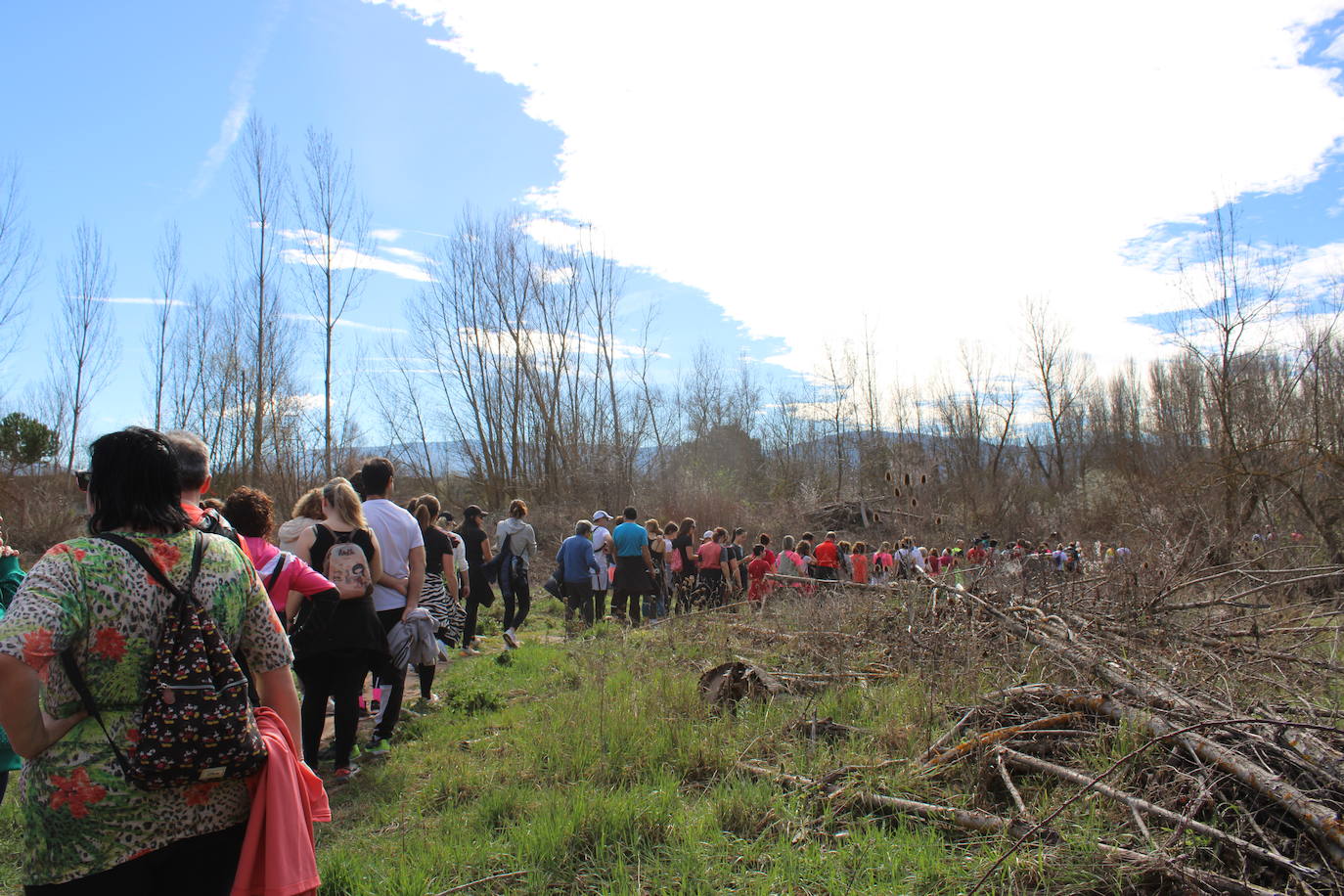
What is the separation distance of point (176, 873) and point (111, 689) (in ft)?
1.77

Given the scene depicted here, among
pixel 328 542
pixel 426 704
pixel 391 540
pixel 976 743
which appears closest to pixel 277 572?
pixel 328 542

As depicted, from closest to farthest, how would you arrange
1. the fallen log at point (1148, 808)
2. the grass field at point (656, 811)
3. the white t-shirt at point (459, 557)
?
the fallen log at point (1148, 808)
the grass field at point (656, 811)
the white t-shirt at point (459, 557)

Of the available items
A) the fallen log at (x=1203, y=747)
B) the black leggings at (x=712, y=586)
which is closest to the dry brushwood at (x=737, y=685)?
the fallen log at (x=1203, y=747)

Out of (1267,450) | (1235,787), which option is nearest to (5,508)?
(1235,787)

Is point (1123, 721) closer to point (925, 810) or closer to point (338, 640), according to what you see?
point (925, 810)

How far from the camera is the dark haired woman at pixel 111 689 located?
1925mm

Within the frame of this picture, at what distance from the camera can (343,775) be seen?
5.01 metres

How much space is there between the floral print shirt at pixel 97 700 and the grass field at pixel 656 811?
1.58 m

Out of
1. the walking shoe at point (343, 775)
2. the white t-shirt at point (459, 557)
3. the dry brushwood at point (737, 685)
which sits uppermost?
the white t-shirt at point (459, 557)

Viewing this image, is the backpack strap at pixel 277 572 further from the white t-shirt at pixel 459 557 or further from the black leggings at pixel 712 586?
the black leggings at pixel 712 586

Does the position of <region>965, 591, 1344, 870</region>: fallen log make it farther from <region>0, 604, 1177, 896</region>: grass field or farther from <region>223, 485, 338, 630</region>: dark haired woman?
<region>223, 485, 338, 630</region>: dark haired woman

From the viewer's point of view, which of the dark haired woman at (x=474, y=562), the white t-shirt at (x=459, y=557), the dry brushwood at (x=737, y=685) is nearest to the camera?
the dry brushwood at (x=737, y=685)

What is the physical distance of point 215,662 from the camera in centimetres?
212

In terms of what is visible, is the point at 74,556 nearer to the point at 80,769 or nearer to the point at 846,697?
the point at 80,769
